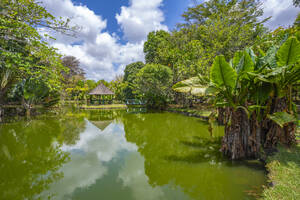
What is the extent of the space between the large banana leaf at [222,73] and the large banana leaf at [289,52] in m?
0.92

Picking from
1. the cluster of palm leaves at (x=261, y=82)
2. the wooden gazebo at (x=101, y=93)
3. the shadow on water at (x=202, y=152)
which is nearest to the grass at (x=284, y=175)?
the cluster of palm leaves at (x=261, y=82)

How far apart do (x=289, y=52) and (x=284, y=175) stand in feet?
7.42

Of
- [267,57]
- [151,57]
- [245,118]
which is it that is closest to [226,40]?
[267,57]

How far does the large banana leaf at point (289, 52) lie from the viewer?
2707mm

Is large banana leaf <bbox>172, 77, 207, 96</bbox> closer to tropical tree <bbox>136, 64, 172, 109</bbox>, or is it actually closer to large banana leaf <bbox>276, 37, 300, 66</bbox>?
large banana leaf <bbox>276, 37, 300, 66</bbox>

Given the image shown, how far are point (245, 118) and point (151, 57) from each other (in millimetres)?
19271

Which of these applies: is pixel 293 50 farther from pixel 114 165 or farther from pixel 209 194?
pixel 114 165

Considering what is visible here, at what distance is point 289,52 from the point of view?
2793 mm

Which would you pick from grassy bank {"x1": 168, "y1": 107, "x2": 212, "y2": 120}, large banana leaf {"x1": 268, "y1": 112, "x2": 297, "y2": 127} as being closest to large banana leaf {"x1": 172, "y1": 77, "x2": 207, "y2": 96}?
large banana leaf {"x1": 268, "y1": 112, "x2": 297, "y2": 127}

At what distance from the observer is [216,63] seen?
304cm

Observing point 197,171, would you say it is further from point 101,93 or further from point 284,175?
point 101,93

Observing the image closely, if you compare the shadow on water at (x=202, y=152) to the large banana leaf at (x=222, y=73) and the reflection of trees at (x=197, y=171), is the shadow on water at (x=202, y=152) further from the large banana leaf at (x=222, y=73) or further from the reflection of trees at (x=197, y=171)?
the large banana leaf at (x=222, y=73)

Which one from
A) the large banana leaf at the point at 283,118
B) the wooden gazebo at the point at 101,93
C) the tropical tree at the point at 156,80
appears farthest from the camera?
the wooden gazebo at the point at 101,93

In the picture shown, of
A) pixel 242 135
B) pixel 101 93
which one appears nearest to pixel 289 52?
pixel 242 135
